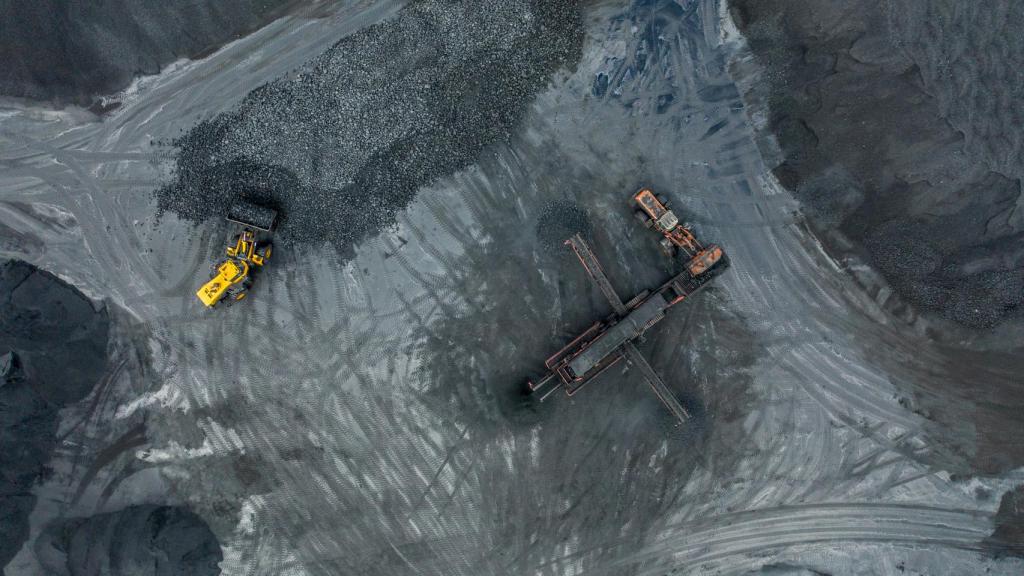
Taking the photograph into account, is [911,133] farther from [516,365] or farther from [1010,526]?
[516,365]

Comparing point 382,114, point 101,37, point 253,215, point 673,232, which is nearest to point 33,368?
point 253,215

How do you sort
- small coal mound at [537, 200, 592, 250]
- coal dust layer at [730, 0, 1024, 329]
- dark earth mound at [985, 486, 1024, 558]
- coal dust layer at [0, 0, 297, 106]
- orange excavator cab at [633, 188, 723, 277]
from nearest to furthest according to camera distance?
coal dust layer at [730, 0, 1024, 329] → orange excavator cab at [633, 188, 723, 277] → coal dust layer at [0, 0, 297, 106] → small coal mound at [537, 200, 592, 250] → dark earth mound at [985, 486, 1024, 558]

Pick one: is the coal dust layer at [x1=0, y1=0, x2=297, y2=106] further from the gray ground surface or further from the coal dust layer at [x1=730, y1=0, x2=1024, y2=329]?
the coal dust layer at [x1=730, y1=0, x2=1024, y2=329]

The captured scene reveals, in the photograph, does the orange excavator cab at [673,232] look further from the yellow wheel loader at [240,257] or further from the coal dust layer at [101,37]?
the coal dust layer at [101,37]

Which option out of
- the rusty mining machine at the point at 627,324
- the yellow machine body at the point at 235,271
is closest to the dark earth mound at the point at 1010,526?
the rusty mining machine at the point at 627,324

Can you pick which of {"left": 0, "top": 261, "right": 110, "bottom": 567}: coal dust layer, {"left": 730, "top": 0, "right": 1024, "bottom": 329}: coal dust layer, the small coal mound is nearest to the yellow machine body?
{"left": 0, "top": 261, "right": 110, "bottom": 567}: coal dust layer
